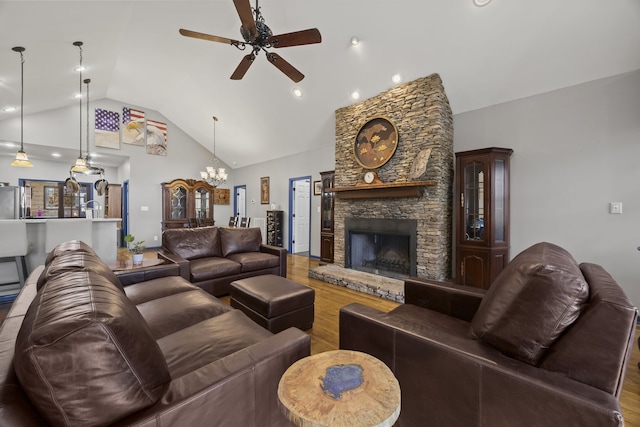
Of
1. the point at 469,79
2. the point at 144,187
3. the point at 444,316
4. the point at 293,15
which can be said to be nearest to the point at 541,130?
the point at 469,79

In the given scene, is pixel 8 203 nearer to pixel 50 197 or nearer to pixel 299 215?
pixel 50 197

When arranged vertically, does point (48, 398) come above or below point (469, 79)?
below

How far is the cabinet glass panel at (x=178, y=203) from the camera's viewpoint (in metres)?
7.66

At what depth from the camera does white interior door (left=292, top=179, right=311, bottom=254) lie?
23.1 feet

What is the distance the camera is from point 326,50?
390 centimetres

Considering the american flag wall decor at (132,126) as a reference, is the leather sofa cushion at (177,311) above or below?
below

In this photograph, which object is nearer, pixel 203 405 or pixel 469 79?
pixel 203 405

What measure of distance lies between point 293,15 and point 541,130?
146 inches

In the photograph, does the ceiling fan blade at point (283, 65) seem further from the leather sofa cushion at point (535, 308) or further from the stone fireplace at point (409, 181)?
the leather sofa cushion at point (535, 308)

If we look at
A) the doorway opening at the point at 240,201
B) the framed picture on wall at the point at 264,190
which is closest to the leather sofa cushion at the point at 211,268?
the framed picture on wall at the point at 264,190

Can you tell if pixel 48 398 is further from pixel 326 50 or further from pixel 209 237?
pixel 326 50

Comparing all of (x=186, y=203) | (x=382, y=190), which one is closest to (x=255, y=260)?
(x=382, y=190)

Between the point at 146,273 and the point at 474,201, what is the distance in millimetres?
4230

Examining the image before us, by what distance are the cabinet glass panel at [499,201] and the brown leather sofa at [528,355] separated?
92.1 inches
